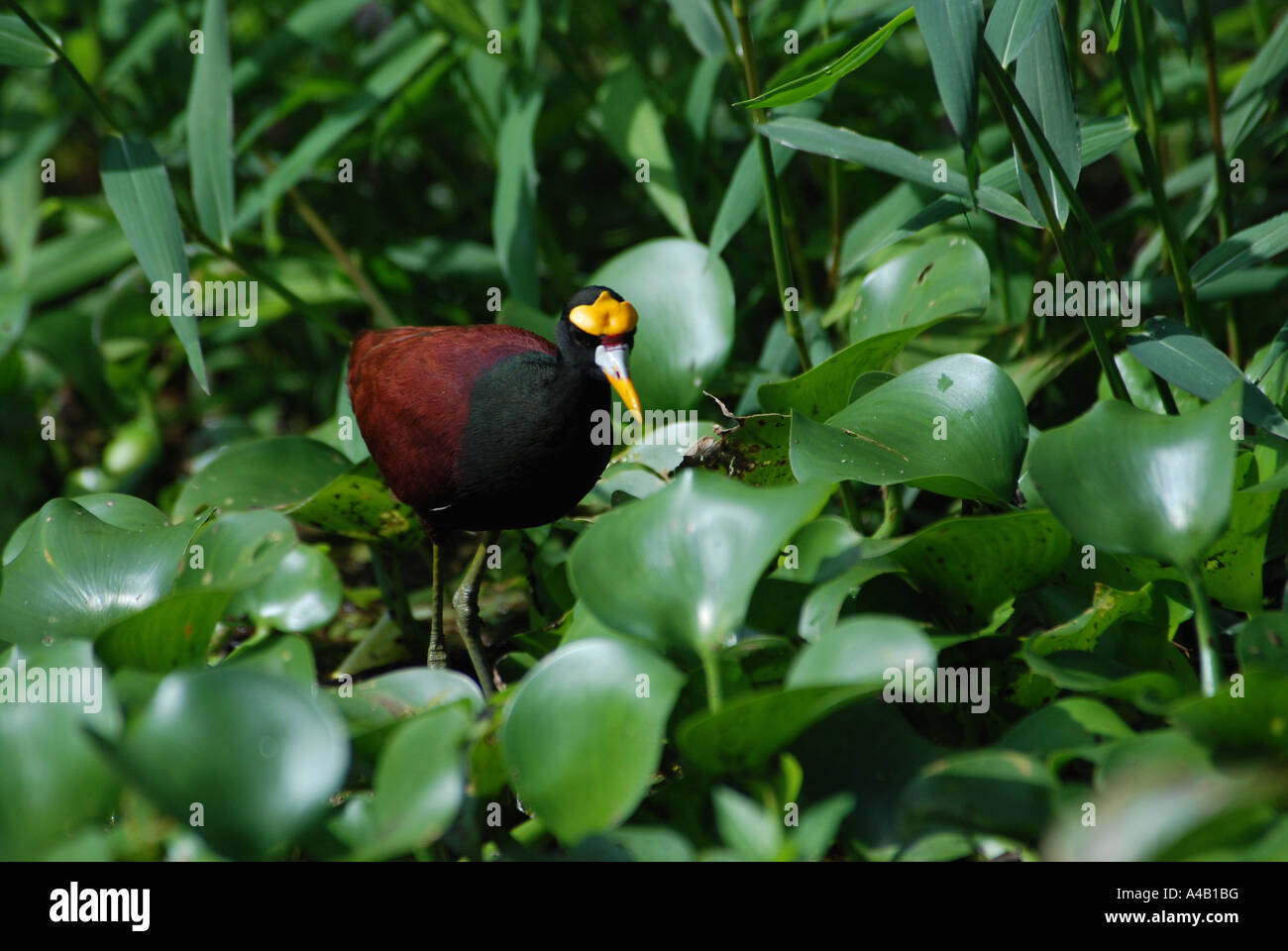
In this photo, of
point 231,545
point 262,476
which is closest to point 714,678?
point 231,545

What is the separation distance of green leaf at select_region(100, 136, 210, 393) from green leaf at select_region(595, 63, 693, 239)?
0.82 meters

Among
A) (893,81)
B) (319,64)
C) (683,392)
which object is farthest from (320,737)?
(319,64)

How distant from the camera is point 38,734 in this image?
1.09 m

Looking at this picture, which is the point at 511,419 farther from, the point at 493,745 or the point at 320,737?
the point at 320,737

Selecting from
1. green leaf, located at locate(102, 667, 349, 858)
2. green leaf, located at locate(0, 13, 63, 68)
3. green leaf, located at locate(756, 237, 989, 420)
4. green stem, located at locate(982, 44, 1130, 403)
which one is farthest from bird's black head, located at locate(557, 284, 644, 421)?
green leaf, located at locate(0, 13, 63, 68)

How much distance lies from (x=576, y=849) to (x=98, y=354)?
2.14 meters

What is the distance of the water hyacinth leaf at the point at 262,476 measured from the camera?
1727 millimetres

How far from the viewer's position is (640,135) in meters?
2.19

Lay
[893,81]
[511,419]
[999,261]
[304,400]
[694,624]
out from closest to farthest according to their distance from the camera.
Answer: [694,624] < [511,419] < [999,261] < [893,81] < [304,400]

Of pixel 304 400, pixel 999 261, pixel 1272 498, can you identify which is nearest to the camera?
pixel 1272 498

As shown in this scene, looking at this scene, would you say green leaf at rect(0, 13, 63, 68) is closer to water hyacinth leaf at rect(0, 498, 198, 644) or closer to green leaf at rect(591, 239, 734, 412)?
water hyacinth leaf at rect(0, 498, 198, 644)

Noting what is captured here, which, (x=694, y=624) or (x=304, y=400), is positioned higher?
(x=304, y=400)

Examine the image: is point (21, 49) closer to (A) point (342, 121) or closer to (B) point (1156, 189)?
(A) point (342, 121)

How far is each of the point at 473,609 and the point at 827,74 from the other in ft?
3.18
